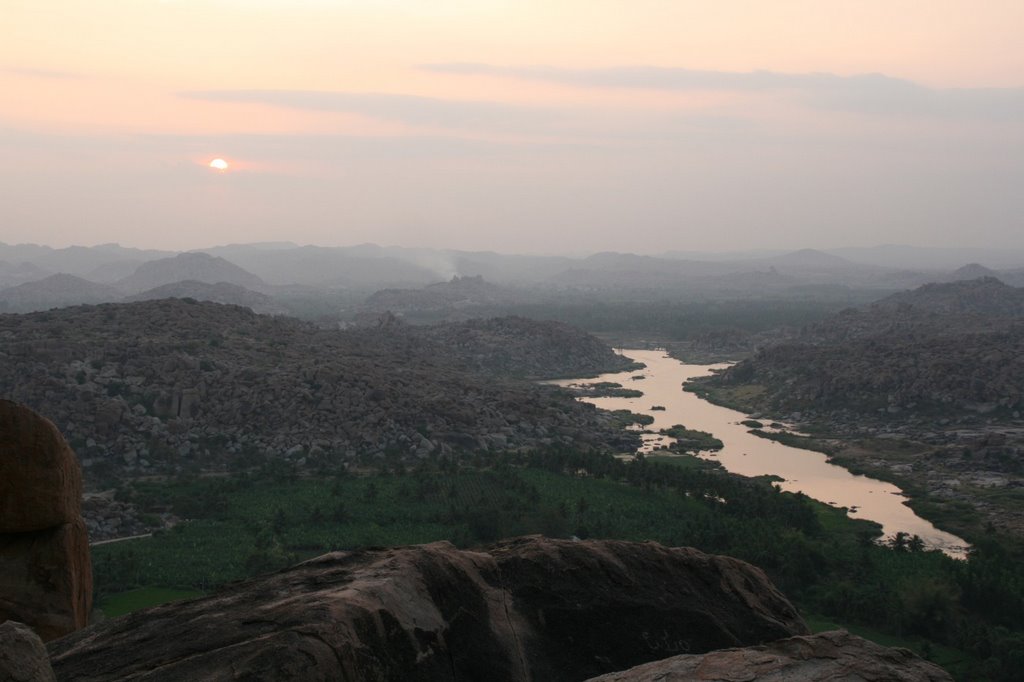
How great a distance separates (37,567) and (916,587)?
20.0m

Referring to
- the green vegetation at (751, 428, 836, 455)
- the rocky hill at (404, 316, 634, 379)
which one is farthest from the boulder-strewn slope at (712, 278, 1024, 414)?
the rocky hill at (404, 316, 634, 379)

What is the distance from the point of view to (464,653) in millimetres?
9000

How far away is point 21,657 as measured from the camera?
21.7 feet

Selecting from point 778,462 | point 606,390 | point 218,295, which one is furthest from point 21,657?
point 218,295

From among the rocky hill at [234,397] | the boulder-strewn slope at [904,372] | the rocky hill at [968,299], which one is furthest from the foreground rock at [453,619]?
the rocky hill at [968,299]

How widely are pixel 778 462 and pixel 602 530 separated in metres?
16.5

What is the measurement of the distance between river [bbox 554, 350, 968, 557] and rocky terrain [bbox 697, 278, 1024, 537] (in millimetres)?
1316

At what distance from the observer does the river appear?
31.4 metres

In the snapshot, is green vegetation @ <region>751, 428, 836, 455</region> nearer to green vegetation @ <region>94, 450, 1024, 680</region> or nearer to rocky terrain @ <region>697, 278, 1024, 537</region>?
rocky terrain @ <region>697, 278, 1024, 537</region>

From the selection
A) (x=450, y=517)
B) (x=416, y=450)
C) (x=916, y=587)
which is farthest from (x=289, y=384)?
(x=916, y=587)

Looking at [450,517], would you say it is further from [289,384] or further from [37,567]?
[37,567]

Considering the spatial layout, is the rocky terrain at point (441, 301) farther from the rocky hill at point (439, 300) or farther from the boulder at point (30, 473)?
the boulder at point (30, 473)

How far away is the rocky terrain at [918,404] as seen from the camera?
36.0m

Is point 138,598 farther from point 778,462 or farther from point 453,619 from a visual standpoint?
point 778,462
